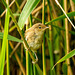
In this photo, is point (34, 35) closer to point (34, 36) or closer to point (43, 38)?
point (34, 36)

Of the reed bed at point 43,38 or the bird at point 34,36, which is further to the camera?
the bird at point 34,36

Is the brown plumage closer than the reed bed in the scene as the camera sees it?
No

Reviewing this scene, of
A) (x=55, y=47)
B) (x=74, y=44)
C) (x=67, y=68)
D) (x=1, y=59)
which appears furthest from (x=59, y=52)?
(x=1, y=59)

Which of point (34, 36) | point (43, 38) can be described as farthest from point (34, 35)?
point (43, 38)

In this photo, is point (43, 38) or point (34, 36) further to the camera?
point (34, 36)

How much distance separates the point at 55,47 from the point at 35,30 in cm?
73

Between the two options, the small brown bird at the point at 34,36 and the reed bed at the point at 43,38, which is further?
the small brown bird at the point at 34,36

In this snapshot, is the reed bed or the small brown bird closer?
the reed bed

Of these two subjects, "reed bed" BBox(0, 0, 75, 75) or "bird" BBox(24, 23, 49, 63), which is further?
"bird" BBox(24, 23, 49, 63)

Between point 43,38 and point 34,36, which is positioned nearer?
point 43,38

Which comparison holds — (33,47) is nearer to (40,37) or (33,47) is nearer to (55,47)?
(40,37)

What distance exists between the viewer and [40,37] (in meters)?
1.43

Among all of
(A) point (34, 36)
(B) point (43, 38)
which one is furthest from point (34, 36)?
(B) point (43, 38)

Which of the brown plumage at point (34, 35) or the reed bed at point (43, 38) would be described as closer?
the reed bed at point (43, 38)
